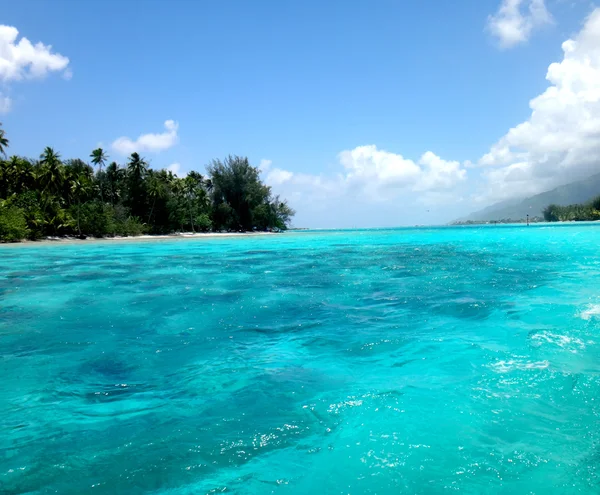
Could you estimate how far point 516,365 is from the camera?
6.34 metres

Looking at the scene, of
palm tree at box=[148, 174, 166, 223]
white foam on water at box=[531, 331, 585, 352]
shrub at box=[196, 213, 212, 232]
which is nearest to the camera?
white foam on water at box=[531, 331, 585, 352]

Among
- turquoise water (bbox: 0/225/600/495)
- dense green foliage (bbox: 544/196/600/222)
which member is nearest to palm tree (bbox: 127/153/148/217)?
turquoise water (bbox: 0/225/600/495)

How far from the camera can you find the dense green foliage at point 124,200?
53.2 m

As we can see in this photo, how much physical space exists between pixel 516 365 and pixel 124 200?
7517cm

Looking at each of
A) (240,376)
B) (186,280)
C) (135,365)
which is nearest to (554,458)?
(240,376)

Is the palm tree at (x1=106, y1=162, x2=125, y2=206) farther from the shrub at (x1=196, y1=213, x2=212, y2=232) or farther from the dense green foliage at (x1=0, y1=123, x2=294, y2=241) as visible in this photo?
the shrub at (x1=196, y1=213, x2=212, y2=232)

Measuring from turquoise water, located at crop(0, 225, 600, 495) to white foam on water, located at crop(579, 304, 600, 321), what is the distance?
0.04 metres

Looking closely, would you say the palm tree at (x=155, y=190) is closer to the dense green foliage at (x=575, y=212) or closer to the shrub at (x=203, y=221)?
the shrub at (x=203, y=221)

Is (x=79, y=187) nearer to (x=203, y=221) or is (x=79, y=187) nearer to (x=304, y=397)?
(x=203, y=221)

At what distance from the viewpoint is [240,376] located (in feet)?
20.0

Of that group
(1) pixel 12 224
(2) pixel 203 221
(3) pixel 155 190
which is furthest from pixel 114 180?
(1) pixel 12 224

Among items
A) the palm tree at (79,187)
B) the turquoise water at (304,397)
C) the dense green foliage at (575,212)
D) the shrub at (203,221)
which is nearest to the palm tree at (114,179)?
the palm tree at (79,187)

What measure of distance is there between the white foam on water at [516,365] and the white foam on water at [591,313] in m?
3.99

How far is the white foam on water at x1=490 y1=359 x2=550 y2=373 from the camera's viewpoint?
20.2ft
